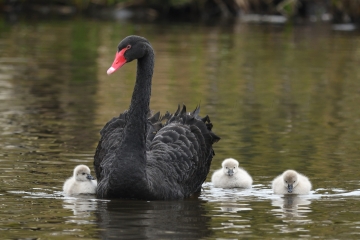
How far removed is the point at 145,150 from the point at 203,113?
17.3 feet

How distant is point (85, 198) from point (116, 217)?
0.90 meters

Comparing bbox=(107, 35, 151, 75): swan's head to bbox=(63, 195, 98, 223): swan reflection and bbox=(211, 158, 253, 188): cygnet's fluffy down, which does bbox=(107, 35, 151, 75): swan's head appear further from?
bbox=(211, 158, 253, 188): cygnet's fluffy down

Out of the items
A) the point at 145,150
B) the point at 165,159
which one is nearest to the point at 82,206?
the point at 145,150

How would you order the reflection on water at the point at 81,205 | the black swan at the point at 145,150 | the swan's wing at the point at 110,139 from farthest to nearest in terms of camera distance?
the swan's wing at the point at 110,139 < the black swan at the point at 145,150 < the reflection on water at the point at 81,205

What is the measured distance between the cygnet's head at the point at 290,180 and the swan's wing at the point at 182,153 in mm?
794

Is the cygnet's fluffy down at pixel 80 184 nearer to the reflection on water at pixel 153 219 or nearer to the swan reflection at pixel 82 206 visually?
the swan reflection at pixel 82 206

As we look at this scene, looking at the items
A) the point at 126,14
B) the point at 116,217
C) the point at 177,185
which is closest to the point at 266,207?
the point at 177,185

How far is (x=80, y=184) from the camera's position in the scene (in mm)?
8000

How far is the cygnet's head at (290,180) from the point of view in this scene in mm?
8062

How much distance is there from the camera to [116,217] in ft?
23.2

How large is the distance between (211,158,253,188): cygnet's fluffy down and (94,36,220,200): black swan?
17 centimetres

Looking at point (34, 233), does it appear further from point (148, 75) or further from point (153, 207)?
point (148, 75)

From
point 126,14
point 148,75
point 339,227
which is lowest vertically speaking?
point 339,227

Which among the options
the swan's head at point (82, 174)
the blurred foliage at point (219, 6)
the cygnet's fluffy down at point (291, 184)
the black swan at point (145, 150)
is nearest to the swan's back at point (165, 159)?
the black swan at point (145, 150)
